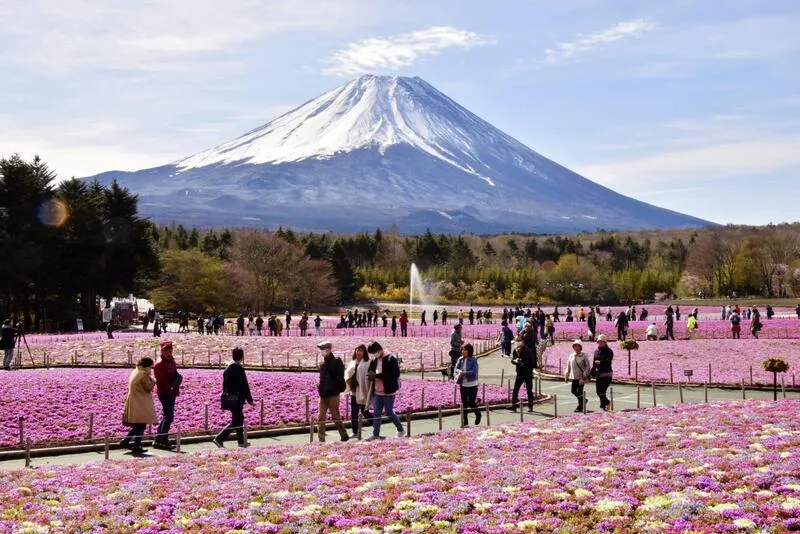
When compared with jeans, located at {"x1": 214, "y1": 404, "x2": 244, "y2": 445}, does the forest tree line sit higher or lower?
higher

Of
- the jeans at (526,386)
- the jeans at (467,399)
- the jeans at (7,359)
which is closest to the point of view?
the jeans at (467,399)

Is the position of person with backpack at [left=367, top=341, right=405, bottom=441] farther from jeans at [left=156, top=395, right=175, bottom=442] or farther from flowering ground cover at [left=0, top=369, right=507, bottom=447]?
jeans at [left=156, top=395, right=175, bottom=442]

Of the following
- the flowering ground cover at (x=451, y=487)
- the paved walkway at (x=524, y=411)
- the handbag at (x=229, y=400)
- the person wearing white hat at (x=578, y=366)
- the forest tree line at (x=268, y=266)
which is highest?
the forest tree line at (x=268, y=266)

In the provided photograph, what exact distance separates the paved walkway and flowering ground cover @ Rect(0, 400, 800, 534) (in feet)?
8.93

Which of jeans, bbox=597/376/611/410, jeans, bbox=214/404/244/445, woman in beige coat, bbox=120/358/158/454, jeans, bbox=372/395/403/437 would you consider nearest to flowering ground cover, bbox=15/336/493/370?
jeans, bbox=597/376/611/410

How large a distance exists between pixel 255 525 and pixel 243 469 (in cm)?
393

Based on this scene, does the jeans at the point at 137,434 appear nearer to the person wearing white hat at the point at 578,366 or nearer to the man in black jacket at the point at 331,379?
the man in black jacket at the point at 331,379

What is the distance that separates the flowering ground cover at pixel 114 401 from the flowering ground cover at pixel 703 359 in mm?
9685

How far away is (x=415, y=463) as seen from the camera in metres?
15.1

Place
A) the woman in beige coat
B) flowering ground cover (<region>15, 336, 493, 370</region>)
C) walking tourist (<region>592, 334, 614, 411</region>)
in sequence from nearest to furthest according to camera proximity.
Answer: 1. the woman in beige coat
2. walking tourist (<region>592, 334, 614, 411</region>)
3. flowering ground cover (<region>15, 336, 493, 370</region>)

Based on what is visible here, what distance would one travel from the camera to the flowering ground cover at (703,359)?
3344 centimetres

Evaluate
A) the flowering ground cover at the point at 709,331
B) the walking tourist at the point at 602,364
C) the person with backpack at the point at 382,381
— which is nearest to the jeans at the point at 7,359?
the person with backpack at the point at 382,381

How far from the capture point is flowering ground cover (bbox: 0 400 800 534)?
11.2 m

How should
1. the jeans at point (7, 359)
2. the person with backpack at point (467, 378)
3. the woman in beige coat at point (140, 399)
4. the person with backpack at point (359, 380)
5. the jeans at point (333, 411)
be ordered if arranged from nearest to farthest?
the woman in beige coat at point (140, 399) < the jeans at point (333, 411) < the person with backpack at point (359, 380) < the person with backpack at point (467, 378) < the jeans at point (7, 359)
